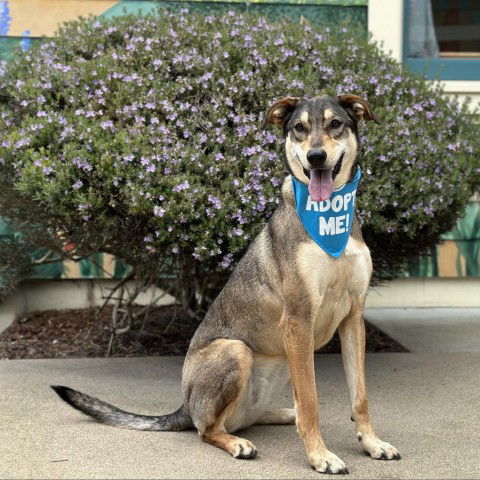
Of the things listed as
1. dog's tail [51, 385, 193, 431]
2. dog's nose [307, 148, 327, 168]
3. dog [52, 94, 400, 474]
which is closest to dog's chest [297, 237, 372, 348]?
dog [52, 94, 400, 474]

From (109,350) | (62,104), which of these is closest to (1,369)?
(109,350)

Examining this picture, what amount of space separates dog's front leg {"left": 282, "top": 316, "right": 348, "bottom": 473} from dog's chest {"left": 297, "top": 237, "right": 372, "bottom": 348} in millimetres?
113

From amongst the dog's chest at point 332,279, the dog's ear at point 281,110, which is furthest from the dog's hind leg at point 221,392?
the dog's ear at point 281,110

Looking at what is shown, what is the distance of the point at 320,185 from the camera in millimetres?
3871

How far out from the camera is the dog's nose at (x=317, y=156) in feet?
12.3

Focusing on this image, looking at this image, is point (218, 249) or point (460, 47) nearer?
point (218, 249)

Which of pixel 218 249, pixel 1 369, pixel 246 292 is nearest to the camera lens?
pixel 246 292

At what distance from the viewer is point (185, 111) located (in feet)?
17.0

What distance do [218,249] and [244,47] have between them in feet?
5.03

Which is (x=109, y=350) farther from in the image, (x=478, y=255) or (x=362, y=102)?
(x=478, y=255)

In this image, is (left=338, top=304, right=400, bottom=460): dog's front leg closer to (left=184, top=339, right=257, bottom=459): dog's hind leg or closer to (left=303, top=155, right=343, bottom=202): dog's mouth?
(left=184, top=339, right=257, bottom=459): dog's hind leg

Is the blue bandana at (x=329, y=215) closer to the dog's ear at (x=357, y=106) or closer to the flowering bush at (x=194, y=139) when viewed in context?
the dog's ear at (x=357, y=106)

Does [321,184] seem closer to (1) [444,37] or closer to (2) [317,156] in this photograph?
(2) [317,156]

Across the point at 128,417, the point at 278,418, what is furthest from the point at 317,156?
the point at 128,417
